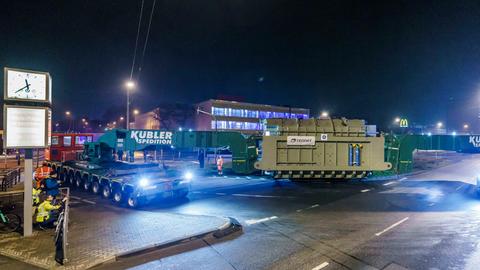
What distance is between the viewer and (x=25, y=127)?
9164 millimetres

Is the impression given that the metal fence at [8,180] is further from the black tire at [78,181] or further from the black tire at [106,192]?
the black tire at [106,192]

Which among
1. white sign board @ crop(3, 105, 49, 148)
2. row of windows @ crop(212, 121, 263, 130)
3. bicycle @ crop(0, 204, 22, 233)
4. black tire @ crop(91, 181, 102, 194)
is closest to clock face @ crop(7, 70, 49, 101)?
white sign board @ crop(3, 105, 49, 148)

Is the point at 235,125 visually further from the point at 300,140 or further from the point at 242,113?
the point at 300,140

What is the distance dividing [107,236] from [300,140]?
771cm

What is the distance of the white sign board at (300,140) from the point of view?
1296 centimetres

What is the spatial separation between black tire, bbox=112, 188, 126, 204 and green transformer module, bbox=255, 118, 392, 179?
5627 mm

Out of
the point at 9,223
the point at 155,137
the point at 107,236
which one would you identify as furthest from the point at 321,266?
the point at 155,137

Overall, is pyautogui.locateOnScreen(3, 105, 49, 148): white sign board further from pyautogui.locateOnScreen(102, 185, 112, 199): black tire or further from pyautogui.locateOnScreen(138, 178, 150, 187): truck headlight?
pyautogui.locateOnScreen(102, 185, 112, 199): black tire

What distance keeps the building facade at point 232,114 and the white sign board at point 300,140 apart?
54.2 metres

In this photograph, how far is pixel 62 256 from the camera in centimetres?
690

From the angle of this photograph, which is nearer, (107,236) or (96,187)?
(107,236)

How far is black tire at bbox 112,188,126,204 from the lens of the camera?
13486 millimetres

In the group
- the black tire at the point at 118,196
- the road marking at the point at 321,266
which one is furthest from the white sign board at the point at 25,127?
the road marking at the point at 321,266

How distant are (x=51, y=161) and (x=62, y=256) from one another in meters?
17.8
